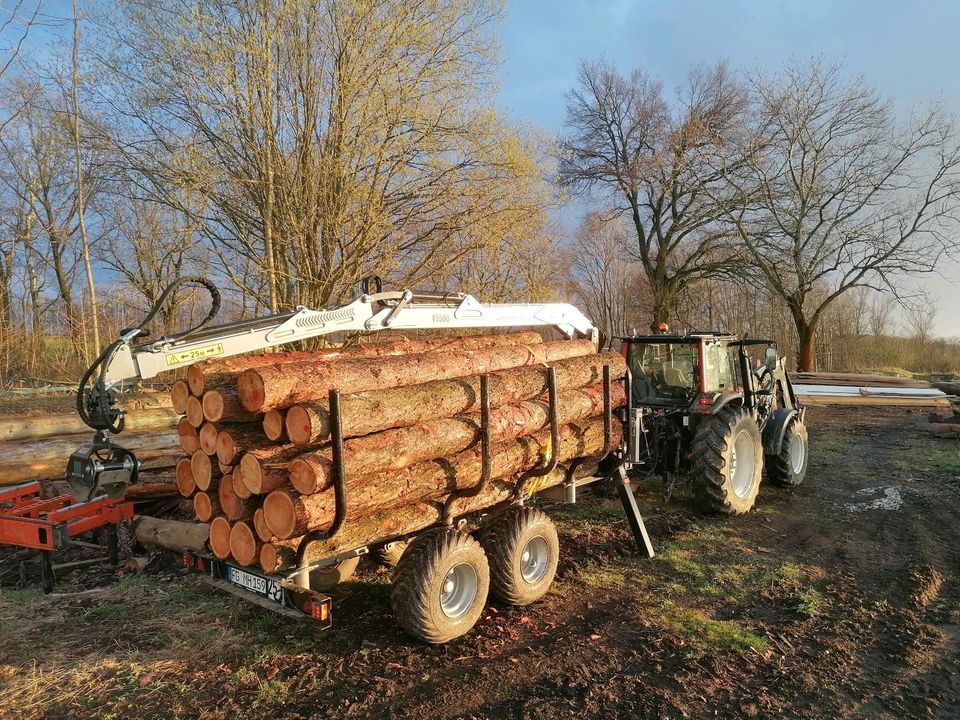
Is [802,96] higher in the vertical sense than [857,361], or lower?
higher

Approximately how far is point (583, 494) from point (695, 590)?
10.3 feet

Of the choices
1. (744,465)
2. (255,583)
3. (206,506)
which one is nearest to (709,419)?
(744,465)

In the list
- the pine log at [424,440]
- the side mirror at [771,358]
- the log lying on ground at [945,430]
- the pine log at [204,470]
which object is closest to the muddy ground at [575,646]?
the pine log at [424,440]

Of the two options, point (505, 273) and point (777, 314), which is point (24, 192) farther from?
point (777, 314)

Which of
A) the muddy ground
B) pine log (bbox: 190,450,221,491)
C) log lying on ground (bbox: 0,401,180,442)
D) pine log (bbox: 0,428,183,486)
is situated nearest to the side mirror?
the muddy ground

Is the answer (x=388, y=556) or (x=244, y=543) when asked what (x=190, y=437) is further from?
(x=388, y=556)

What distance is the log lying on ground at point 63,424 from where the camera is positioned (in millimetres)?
8620

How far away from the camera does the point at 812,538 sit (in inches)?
258

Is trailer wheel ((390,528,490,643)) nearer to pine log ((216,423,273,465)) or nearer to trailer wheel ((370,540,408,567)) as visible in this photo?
trailer wheel ((370,540,408,567))

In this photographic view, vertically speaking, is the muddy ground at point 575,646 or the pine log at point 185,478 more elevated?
the pine log at point 185,478

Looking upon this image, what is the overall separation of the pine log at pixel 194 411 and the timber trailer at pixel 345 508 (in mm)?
246

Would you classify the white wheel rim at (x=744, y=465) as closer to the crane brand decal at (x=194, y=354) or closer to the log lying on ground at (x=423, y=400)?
the log lying on ground at (x=423, y=400)

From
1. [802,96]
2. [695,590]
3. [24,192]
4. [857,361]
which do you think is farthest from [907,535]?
[857,361]

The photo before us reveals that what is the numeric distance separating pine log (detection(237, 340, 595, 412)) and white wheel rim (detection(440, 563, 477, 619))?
1374mm
